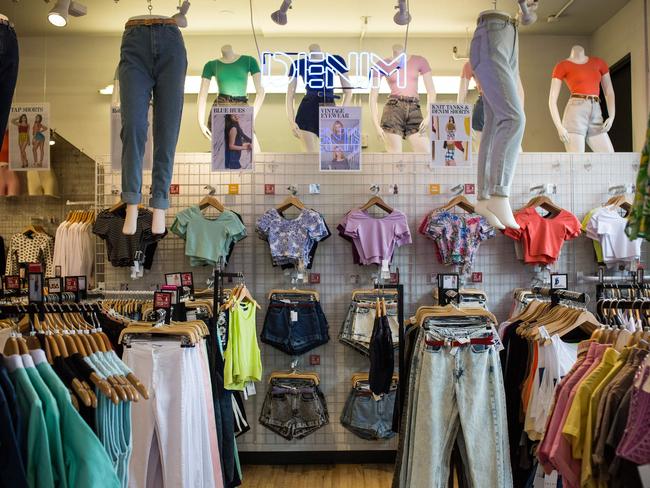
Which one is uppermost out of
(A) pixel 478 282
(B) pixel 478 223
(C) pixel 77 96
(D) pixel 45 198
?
(C) pixel 77 96

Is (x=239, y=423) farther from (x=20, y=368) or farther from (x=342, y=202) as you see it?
(x=20, y=368)

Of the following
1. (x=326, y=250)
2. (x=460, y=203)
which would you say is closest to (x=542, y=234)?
(x=460, y=203)

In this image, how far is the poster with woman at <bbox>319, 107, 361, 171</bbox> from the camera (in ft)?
14.0

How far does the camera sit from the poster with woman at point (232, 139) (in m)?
3.99

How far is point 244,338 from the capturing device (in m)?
4.44

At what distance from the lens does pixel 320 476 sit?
4906mm

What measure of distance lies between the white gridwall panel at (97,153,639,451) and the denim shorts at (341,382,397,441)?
227 mm

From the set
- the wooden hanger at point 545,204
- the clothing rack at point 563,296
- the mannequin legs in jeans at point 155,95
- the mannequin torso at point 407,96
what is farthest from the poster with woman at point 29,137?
the wooden hanger at point 545,204

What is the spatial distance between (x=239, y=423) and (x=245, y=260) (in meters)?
1.49

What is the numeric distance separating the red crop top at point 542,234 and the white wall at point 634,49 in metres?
1.54

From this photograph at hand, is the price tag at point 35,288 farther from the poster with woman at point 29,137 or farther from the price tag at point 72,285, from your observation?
the poster with woman at point 29,137

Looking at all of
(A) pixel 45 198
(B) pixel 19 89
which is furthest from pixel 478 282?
(B) pixel 19 89

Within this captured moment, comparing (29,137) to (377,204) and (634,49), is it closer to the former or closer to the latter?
(377,204)

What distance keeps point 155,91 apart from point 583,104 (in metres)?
4.12
